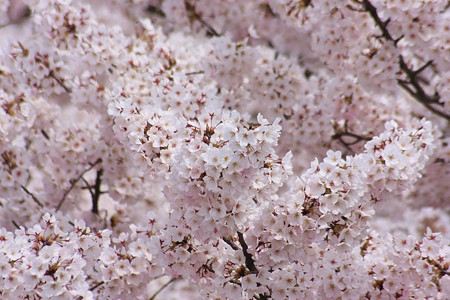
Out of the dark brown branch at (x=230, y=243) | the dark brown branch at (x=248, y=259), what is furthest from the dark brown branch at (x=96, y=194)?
the dark brown branch at (x=248, y=259)

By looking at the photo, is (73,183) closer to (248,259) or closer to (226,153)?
(248,259)

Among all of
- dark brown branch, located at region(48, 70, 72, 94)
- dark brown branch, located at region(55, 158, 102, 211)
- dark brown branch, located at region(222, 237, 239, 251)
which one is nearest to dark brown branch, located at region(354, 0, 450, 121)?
dark brown branch, located at region(222, 237, 239, 251)

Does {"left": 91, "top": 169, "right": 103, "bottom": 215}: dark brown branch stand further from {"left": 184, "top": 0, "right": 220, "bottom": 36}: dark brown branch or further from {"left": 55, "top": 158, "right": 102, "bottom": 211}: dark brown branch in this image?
{"left": 184, "top": 0, "right": 220, "bottom": 36}: dark brown branch

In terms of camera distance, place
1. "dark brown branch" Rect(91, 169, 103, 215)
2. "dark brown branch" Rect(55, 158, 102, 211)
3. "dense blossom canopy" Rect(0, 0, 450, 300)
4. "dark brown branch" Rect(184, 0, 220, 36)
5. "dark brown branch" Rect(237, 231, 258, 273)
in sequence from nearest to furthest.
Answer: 1. "dense blossom canopy" Rect(0, 0, 450, 300)
2. "dark brown branch" Rect(237, 231, 258, 273)
3. "dark brown branch" Rect(55, 158, 102, 211)
4. "dark brown branch" Rect(91, 169, 103, 215)
5. "dark brown branch" Rect(184, 0, 220, 36)

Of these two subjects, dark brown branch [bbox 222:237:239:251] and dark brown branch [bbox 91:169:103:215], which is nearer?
dark brown branch [bbox 222:237:239:251]

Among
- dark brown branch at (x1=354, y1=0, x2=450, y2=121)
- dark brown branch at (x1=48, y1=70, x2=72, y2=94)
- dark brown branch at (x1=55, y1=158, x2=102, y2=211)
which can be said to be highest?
dark brown branch at (x1=354, y1=0, x2=450, y2=121)

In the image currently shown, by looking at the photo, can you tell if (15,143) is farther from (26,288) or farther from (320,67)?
(320,67)

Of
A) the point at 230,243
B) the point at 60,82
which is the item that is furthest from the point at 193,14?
the point at 230,243

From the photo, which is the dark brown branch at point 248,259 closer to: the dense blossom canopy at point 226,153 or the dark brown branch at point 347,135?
the dense blossom canopy at point 226,153

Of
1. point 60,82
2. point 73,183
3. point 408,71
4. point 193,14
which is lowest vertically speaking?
point 73,183
